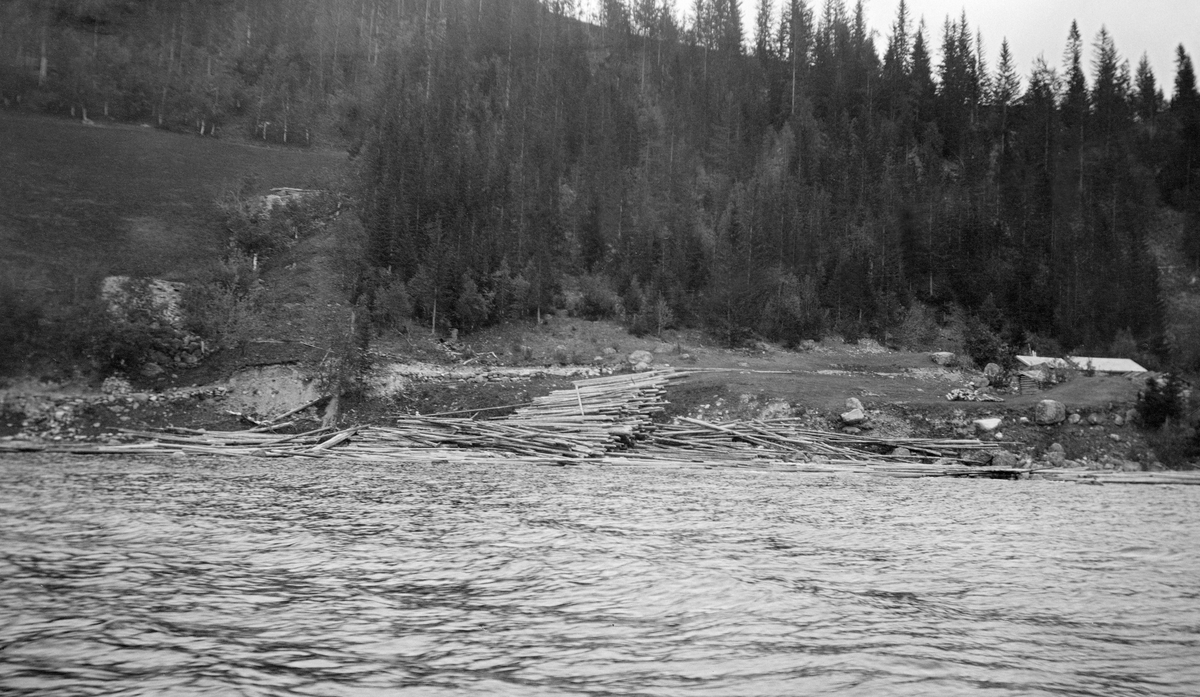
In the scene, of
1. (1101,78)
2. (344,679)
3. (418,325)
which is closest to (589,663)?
(344,679)

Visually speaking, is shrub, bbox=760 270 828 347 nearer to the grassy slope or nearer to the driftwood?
the driftwood

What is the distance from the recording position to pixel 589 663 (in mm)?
2701

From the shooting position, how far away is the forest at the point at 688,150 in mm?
31047

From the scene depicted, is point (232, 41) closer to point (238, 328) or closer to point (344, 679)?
point (238, 328)

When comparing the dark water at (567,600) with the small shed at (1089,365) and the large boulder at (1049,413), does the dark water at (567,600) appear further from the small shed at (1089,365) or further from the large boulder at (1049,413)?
the small shed at (1089,365)

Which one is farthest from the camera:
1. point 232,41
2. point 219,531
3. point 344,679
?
point 232,41

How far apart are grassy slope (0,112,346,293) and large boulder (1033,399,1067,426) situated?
2798cm

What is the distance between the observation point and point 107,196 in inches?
1057

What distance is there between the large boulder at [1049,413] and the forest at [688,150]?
346 inches

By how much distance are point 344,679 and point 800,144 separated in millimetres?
51571

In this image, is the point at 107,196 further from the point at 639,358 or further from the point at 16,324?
the point at 639,358

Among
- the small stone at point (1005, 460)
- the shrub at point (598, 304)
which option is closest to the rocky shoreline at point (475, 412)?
the small stone at point (1005, 460)

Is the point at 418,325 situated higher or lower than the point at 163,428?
higher

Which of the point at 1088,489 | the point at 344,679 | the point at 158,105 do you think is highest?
the point at 158,105
